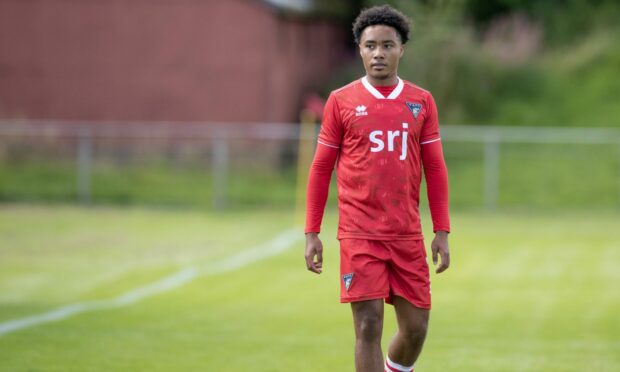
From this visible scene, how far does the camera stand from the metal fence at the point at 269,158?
2755 cm

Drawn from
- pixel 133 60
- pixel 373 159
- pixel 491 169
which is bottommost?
pixel 491 169

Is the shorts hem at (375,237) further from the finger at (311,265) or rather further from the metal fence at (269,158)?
the metal fence at (269,158)

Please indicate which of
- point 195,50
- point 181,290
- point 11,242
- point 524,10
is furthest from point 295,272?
point 524,10

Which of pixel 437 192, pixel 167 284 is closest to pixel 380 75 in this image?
pixel 437 192

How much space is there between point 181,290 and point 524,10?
2829 cm

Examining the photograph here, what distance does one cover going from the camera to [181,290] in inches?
556

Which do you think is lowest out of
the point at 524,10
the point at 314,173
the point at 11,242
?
the point at 11,242

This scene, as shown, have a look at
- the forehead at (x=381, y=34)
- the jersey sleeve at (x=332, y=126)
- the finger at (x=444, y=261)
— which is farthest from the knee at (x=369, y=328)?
the forehead at (x=381, y=34)

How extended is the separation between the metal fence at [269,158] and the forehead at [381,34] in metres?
20.4

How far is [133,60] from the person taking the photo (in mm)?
30359

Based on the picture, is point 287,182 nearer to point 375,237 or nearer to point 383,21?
point 383,21

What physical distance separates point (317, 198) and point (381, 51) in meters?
0.88

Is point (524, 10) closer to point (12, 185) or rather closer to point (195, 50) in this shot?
point (195, 50)

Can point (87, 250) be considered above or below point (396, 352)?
below
